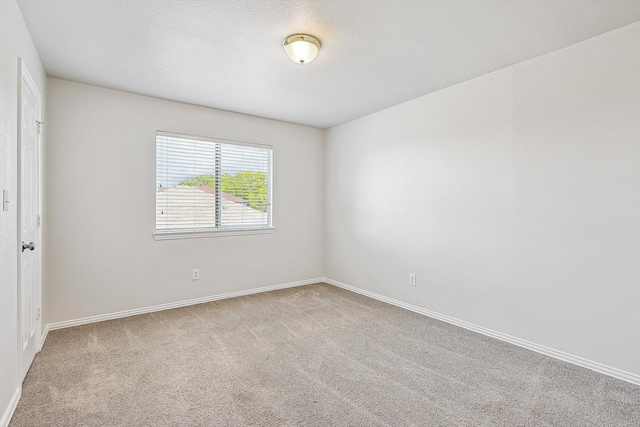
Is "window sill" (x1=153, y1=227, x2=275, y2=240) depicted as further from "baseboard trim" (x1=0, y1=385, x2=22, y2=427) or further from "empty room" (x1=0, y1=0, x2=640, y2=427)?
"baseboard trim" (x1=0, y1=385, x2=22, y2=427)

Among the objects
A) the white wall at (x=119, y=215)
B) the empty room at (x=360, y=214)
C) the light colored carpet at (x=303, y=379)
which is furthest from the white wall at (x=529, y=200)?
the white wall at (x=119, y=215)

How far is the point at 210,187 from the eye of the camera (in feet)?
13.4

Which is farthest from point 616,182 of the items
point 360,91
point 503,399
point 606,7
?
point 360,91

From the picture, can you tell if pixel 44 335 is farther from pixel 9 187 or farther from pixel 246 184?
pixel 246 184

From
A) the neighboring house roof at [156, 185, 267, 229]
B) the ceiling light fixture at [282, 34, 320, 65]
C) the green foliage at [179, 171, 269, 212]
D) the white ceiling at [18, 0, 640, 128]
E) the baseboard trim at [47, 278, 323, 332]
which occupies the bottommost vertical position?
the baseboard trim at [47, 278, 323, 332]

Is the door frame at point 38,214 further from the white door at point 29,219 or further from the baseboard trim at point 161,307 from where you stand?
the baseboard trim at point 161,307

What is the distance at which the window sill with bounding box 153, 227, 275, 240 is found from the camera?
3.68m

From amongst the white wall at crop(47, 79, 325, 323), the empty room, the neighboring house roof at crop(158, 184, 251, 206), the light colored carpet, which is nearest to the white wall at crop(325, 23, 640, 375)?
the empty room

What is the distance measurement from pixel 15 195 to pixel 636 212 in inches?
162

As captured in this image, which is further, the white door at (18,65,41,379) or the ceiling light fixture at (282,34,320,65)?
the ceiling light fixture at (282,34,320,65)

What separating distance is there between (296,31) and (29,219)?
244cm

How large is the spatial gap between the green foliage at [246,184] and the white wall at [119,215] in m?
0.47

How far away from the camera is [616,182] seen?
89.1 inches

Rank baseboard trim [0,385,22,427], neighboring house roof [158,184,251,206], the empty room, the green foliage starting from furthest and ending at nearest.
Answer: the green foliage < neighboring house roof [158,184,251,206] < the empty room < baseboard trim [0,385,22,427]
